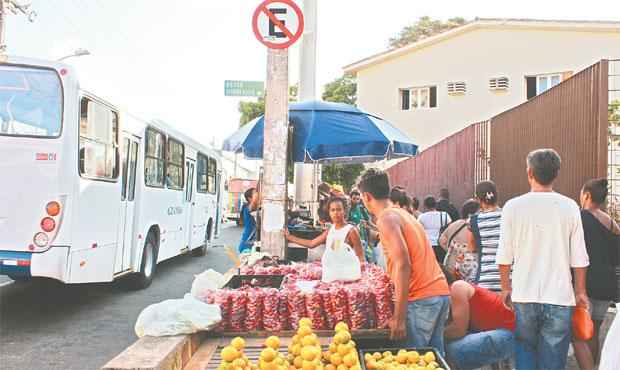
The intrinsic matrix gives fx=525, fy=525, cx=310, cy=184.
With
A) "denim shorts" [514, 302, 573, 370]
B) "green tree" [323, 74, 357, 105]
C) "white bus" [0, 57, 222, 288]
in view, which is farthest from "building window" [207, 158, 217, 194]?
"green tree" [323, 74, 357, 105]

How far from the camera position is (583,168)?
19.1ft

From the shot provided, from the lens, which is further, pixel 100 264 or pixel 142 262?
pixel 142 262

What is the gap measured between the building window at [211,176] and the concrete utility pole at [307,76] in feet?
19.6

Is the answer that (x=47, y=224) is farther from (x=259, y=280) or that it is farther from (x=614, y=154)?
(x=614, y=154)

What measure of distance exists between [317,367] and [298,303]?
957 mm

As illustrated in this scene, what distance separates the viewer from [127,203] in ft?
27.5

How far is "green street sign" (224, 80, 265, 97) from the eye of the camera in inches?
564

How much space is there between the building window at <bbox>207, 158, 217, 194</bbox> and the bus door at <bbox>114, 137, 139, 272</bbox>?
642 cm

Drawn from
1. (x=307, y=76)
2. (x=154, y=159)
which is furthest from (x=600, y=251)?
(x=154, y=159)

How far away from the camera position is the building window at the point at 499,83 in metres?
20.9

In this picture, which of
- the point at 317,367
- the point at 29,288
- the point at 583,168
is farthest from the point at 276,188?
the point at 29,288

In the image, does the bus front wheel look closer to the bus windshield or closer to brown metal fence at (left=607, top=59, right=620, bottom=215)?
the bus windshield

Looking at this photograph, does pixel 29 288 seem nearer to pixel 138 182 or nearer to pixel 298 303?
pixel 138 182

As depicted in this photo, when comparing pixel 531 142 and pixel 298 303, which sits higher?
pixel 531 142
